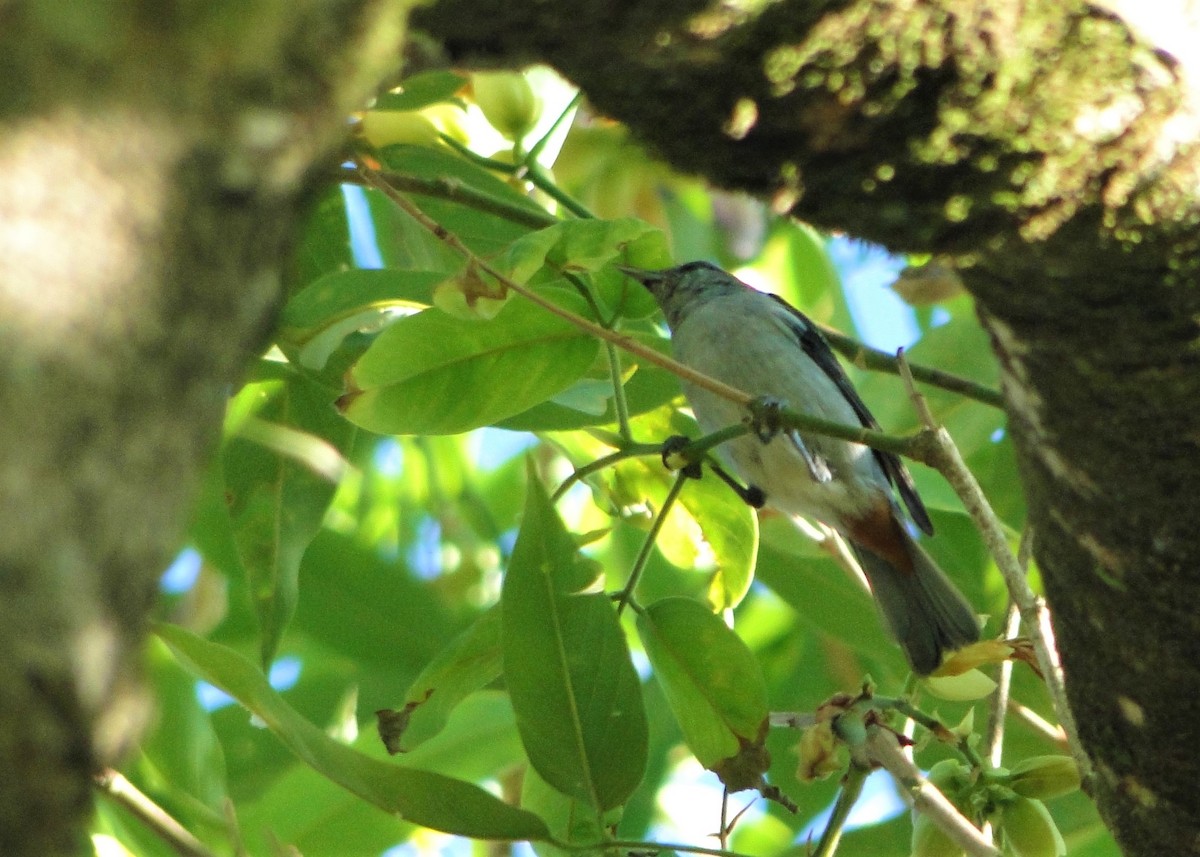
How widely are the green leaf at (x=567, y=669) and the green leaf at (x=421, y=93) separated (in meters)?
0.90

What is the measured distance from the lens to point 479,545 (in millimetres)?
4082

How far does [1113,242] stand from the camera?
4.26 ft

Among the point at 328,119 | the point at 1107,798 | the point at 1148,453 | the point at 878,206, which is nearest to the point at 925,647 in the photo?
the point at 1107,798

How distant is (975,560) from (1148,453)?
7.33 ft

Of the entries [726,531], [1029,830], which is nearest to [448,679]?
[726,531]

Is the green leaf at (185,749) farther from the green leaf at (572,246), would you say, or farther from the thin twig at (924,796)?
the thin twig at (924,796)

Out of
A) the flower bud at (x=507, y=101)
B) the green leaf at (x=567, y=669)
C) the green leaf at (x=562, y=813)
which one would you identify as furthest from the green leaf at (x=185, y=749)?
the flower bud at (x=507, y=101)

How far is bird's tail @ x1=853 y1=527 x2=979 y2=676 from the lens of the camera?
311cm

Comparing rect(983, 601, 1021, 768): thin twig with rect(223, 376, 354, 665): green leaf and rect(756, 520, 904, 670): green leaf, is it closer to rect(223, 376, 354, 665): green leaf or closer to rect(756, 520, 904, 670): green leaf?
rect(756, 520, 904, 670): green leaf

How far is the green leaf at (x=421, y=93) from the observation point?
2352 mm

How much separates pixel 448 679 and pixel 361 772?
0.35 m

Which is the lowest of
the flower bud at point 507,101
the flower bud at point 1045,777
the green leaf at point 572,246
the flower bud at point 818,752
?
the flower bud at point 1045,777

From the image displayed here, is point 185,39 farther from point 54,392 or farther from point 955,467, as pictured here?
point 955,467

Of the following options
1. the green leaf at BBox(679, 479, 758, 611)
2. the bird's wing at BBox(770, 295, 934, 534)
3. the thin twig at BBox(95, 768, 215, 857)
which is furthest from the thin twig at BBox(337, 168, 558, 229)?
the bird's wing at BBox(770, 295, 934, 534)
